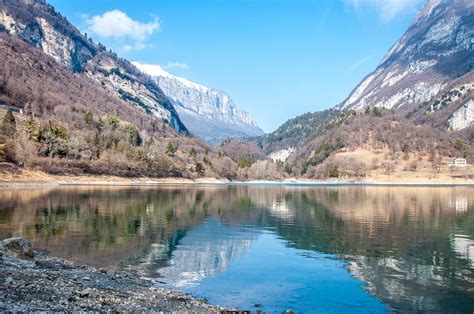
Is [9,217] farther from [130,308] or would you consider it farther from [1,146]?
[1,146]

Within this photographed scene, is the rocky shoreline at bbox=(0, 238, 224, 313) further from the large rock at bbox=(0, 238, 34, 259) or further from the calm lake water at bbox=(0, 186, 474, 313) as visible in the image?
the calm lake water at bbox=(0, 186, 474, 313)

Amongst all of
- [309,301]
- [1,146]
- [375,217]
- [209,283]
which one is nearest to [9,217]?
[209,283]

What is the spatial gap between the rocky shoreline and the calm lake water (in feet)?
10.2

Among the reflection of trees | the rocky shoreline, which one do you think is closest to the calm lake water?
the reflection of trees

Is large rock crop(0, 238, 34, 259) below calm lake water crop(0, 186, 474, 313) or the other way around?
the other way around

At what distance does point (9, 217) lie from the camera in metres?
60.5

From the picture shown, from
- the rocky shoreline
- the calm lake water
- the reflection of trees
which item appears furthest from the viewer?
the reflection of trees

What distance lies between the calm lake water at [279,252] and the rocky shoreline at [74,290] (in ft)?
10.2

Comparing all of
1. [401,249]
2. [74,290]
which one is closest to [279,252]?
[401,249]

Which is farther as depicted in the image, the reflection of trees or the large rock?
the large rock

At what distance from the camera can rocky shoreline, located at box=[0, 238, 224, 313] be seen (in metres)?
19.1

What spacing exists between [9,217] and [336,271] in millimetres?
48807

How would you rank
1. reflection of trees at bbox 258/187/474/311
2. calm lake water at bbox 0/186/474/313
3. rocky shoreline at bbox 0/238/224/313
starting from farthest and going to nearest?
reflection of trees at bbox 258/187/474/311, calm lake water at bbox 0/186/474/313, rocky shoreline at bbox 0/238/224/313

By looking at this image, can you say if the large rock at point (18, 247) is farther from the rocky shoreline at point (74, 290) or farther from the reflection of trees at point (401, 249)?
the reflection of trees at point (401, 249)
